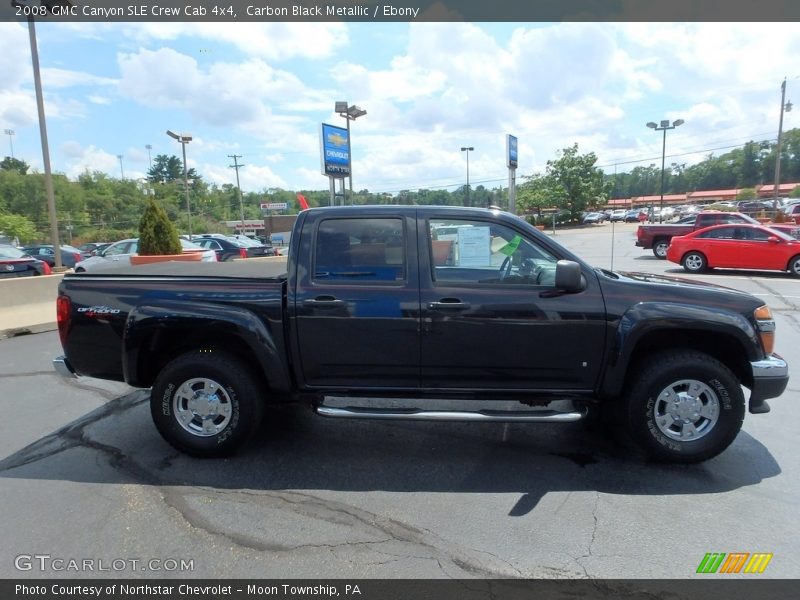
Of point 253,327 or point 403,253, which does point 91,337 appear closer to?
point 253,327

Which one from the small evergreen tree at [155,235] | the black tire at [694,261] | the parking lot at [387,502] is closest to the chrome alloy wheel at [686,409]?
the parking lot at [387,502]

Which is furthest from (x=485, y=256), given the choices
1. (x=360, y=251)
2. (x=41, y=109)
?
(x=41, y=109)

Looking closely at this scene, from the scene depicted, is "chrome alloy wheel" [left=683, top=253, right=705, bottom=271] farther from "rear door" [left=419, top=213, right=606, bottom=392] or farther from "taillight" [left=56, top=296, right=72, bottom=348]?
"taillight" [left=56, top=296, right=72, bottom=348]

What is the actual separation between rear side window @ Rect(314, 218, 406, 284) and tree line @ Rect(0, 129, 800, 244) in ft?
3.90

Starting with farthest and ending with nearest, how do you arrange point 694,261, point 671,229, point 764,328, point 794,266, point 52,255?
point 52,255 → point 671,229 → point 694,261 → point 794,266 → point 764,328

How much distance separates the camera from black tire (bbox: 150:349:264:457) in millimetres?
3971

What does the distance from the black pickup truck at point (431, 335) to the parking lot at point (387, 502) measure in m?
0.39

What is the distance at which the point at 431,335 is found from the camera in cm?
385

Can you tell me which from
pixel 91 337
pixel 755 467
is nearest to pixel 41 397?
pixel 91 337

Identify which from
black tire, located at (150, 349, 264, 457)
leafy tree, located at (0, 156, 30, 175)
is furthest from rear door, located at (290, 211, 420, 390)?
leafy tree, located at (0, 156, 30, 175)

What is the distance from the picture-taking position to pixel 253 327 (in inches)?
153

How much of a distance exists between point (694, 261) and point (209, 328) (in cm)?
1599


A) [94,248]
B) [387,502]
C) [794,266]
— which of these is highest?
[94,248]

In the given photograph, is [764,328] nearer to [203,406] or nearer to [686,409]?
[686,409]
